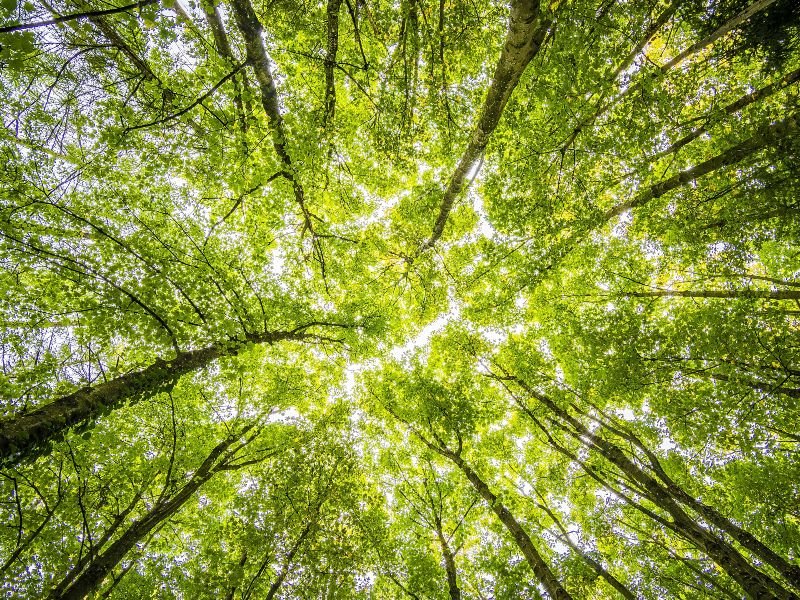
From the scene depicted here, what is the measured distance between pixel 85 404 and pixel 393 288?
841cm

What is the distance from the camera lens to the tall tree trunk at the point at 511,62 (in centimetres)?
440

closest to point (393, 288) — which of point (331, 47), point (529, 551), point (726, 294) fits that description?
point (331, 47)

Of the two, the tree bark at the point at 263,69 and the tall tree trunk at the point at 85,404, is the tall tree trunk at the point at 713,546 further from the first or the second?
the tree bark at the point at 263,69

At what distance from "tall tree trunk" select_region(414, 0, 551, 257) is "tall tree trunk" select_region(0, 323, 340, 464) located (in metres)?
5.99

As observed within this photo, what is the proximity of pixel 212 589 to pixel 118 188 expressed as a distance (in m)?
9.03

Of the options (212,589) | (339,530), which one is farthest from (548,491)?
(212,589)

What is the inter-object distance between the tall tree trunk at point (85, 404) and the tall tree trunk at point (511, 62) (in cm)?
599

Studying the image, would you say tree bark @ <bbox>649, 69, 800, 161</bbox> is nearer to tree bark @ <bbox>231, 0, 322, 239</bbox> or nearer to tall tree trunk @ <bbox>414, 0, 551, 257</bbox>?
tall tree trunk @ <bbox>414, 0, 551, 257</bbox>

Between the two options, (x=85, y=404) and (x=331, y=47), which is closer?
(x=85, y=404)

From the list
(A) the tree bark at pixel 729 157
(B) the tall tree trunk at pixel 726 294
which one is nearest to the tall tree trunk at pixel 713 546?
(B) the tall tree trunk at pixel 726 294

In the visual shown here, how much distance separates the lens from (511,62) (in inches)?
202

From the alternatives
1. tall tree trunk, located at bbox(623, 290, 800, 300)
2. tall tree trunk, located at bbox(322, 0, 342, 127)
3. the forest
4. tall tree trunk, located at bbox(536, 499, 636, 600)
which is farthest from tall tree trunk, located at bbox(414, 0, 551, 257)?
tall tree trunk, located at bbox(536, 499, 636, 600)

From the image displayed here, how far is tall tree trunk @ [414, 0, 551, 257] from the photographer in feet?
14.4

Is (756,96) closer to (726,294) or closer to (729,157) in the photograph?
(729,157)
